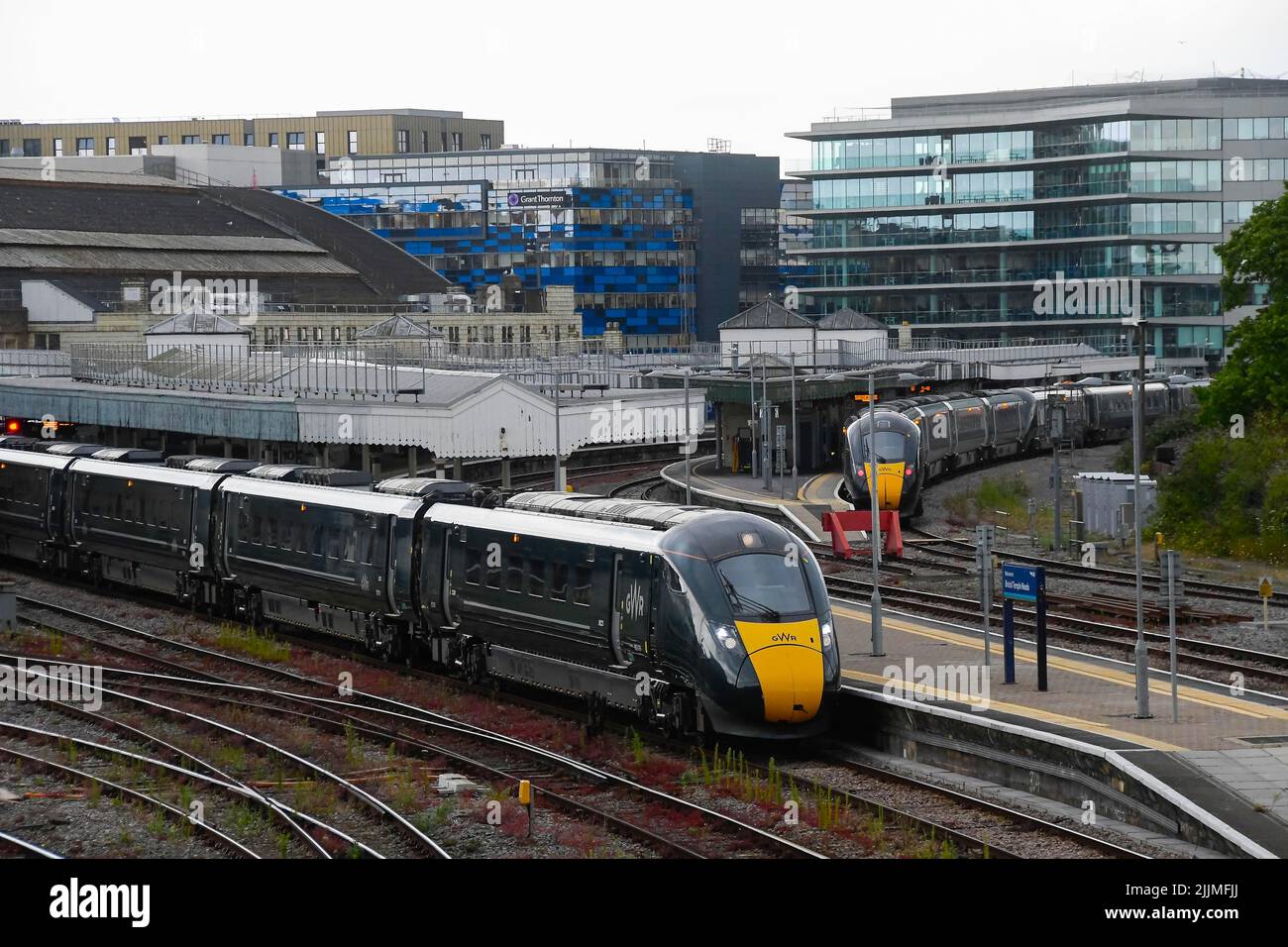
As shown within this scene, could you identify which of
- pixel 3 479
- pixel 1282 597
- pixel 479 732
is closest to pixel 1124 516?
pixel 1282 597

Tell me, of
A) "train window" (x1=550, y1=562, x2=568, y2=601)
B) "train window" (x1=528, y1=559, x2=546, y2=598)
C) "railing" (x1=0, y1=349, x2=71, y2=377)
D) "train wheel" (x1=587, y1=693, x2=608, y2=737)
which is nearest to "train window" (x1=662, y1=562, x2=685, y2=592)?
"train window" (x1=550, y1=562, x2=568, y2=601)

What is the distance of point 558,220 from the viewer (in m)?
159

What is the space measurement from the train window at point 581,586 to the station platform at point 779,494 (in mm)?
23838

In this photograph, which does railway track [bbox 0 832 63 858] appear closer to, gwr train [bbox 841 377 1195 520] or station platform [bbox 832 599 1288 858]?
station platform [bbox 832 599 1288 858]

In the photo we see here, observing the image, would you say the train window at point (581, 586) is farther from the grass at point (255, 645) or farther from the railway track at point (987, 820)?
the grass at point (255, 645)

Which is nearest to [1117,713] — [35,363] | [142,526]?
[142,526]

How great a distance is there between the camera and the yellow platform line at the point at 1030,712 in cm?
2267

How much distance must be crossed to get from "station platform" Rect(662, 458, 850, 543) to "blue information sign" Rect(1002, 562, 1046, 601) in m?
21.6

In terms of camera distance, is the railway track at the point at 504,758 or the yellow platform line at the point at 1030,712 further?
the yellow platform line at the point at 1030,712

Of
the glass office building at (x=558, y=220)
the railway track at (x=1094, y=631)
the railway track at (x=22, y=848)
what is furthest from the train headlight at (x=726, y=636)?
the glass office building at (x=558, y=220)

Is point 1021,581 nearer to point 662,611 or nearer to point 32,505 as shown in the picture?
point 662,611

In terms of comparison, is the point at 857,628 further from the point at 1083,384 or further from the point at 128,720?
the point at 1083,384

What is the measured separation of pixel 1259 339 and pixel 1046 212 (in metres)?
68.5

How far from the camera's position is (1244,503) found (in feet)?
158
